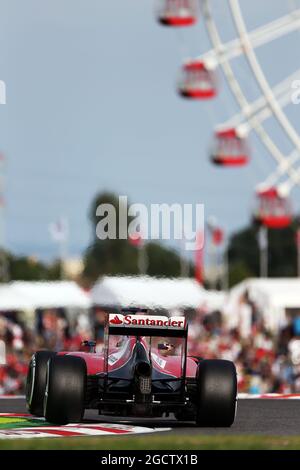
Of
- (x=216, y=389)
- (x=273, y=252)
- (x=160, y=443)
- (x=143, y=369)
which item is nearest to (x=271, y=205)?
(x=216, y=389)

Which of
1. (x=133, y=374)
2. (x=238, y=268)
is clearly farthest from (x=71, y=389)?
(x=238, y=268)

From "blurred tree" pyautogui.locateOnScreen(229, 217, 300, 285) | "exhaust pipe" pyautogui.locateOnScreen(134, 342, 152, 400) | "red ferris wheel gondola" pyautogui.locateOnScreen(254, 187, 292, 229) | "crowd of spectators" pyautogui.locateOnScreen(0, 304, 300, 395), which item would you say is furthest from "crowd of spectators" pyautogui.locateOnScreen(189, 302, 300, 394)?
"blurred tree" pyautogui.locateOnScreen(229, 217, 300, 285)

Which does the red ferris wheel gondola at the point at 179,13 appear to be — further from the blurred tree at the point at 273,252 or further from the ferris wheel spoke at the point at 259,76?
the blurred tree at the point at 273,252

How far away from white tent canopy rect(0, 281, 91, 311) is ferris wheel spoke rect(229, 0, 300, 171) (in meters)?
12.9

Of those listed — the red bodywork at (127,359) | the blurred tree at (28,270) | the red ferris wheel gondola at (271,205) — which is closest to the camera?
the red bodywork at (127,359)

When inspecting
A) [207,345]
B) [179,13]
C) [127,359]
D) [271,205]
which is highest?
A: [179,13]

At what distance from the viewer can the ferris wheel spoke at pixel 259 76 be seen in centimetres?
3334

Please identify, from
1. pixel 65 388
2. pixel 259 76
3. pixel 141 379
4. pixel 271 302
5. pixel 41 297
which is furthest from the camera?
pixel 271 302

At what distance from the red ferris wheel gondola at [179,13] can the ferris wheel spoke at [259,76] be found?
3.17 meters

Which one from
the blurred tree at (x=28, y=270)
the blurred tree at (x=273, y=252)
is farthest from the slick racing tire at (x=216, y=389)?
the blurred tree at (x=273, y=252)

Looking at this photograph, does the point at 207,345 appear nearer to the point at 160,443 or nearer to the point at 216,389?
the point at 216,389

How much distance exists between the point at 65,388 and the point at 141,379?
624 mm

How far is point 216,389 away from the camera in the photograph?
13266 millimetres

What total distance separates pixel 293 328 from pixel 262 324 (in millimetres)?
10793
